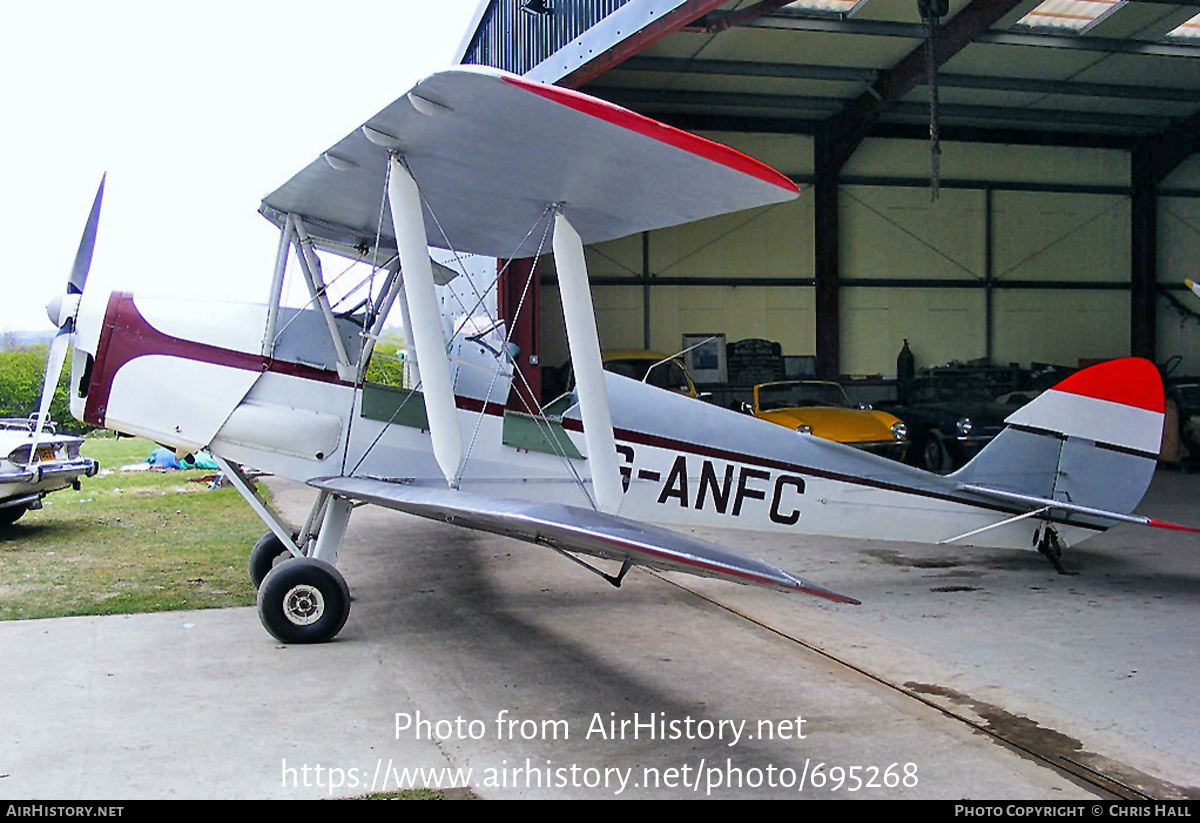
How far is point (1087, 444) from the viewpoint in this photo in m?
6.57

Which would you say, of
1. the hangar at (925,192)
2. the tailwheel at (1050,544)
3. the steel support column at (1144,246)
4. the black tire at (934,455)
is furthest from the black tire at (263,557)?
the steel support column at (1144,246)

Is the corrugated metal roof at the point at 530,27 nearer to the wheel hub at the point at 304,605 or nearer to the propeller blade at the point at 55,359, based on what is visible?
the propeller blade at the point at 55,359

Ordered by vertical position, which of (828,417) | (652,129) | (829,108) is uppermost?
(829,108)

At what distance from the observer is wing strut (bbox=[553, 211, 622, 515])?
17.0 feet

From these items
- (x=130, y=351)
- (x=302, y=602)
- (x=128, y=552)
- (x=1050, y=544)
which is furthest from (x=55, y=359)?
(x=1050, y=544)

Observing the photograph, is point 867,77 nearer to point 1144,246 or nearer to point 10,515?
point 1144,246

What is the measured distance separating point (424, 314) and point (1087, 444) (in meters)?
4.36

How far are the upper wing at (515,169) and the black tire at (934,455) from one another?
889cm

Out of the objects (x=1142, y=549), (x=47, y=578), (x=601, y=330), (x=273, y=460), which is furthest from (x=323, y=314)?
(x=601, y=330)

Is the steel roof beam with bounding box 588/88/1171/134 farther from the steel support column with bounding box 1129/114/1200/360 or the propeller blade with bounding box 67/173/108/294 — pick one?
the propeller blade with bounding box 67/173/108/294

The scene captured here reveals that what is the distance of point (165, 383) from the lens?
559 centimetres

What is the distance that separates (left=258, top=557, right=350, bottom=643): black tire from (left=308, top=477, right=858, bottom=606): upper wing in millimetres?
438

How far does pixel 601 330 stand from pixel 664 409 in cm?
1290

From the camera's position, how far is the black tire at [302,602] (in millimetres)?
5301
